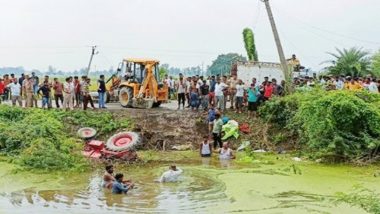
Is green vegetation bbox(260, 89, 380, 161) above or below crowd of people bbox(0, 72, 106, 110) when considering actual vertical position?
below

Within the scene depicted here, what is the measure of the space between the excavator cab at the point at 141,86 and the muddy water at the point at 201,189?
7.48 m

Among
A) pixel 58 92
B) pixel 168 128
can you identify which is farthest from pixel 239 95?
pixel 58 92

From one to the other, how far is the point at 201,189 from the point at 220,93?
10.3m

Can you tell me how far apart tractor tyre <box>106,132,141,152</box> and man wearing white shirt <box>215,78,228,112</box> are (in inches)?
184

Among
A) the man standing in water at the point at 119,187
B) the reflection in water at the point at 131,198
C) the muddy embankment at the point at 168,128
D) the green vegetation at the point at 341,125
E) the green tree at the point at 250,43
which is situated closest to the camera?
the reflection in water at the point at 131,198

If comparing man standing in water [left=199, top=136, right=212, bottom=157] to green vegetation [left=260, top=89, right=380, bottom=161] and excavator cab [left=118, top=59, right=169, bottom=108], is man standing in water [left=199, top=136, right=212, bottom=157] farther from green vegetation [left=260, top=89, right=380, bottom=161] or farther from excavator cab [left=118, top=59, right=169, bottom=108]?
excavator cab [left=118, top=59, right=169, bottom=108]

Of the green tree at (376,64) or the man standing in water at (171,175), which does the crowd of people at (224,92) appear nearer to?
the man standing in water at (171,175)

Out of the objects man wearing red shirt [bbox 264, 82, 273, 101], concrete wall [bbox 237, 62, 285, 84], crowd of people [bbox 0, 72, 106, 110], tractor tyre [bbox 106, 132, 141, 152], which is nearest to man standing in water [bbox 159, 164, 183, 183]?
tractor tyre [bbox 106, 132, 141, 152]

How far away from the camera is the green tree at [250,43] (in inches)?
1512

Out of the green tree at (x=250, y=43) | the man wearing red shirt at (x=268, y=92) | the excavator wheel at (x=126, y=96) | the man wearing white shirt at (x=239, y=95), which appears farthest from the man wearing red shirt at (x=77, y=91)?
the green tree at (x=250, y=43)

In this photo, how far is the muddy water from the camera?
49.6 feet

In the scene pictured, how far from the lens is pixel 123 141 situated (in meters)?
23.8

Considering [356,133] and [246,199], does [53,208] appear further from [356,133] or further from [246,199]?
[356,133]

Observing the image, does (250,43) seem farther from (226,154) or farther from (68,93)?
(226,154)
